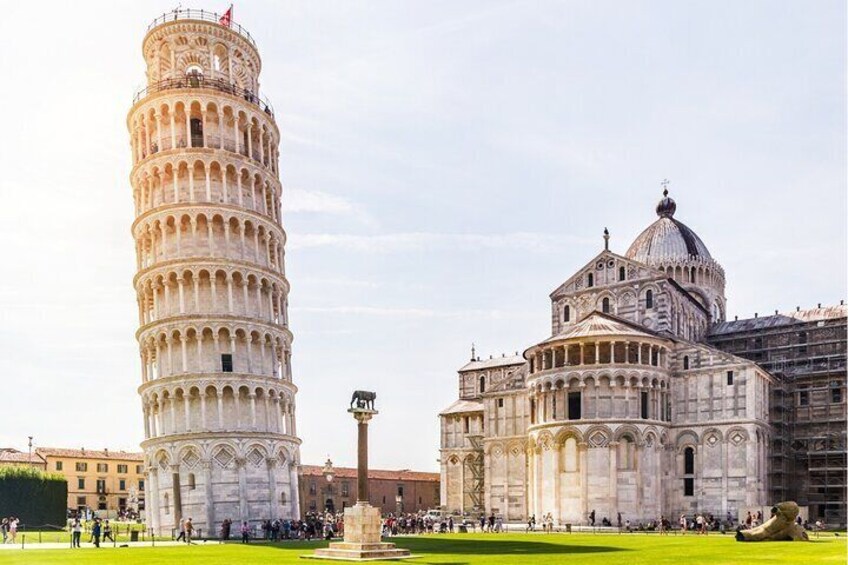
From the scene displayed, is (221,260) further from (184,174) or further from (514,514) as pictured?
Answer: (514,514)

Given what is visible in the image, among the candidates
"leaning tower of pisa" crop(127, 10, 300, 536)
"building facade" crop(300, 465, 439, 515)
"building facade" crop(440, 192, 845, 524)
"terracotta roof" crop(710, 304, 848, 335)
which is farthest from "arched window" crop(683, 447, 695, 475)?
"building facade" crop(300, 465, 439, 515)

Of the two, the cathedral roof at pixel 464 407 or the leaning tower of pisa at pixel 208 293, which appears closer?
the leaning tower of pisa at pixel 208 293

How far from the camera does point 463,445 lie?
3428 inches

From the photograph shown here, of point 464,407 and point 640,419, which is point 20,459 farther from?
Answer: point 640,419

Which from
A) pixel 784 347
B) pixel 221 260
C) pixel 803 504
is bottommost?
pixel 803 504

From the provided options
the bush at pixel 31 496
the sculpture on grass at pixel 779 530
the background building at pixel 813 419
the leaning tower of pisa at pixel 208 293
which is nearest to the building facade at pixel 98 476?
the bush at pixel 31 496

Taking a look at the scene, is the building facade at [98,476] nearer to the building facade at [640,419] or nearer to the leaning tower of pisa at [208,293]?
the leaning tower of pisa at [208,293]

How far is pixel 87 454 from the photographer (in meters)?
114

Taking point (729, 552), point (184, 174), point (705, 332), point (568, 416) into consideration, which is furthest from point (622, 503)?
point (184, 174)

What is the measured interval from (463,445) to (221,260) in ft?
127

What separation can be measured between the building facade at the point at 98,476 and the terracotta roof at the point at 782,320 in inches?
2769

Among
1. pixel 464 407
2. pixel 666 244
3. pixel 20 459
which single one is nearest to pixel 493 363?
pixel 464 407

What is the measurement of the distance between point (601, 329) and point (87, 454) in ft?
255

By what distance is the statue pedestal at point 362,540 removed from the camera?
1278 inches
